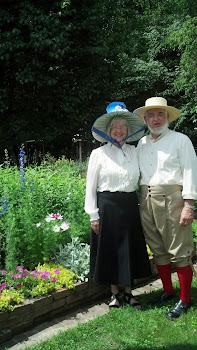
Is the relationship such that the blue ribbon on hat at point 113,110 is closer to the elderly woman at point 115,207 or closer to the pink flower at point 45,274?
the elderly woman at point 115,207

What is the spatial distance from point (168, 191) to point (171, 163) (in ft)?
0.82

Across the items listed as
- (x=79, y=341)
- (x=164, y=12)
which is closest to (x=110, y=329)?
(x=79, y=341)

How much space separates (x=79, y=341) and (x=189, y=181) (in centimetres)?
159

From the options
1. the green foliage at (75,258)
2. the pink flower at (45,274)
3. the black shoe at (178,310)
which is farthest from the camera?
the green foliage at (75,258)

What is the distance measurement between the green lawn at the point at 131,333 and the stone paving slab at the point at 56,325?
13cm

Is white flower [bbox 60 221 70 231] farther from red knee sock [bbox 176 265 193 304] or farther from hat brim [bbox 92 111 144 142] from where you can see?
red knee sock [bbox 176 265 193 304]

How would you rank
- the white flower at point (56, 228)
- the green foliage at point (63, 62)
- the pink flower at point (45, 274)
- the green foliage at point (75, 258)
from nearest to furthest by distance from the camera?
the pink flower at point (45, 274) → the green foliage at point (75, 258) → the white flower at point (56, 228) → the green foliage at point (63, 62)

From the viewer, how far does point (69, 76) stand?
35.3ft

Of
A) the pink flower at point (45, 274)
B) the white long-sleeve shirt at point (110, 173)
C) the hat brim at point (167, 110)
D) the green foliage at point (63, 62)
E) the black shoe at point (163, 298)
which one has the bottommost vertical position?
the black shoe at point (163, 298)

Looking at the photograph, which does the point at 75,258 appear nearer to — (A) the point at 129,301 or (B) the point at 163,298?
(A) the point at 129,301

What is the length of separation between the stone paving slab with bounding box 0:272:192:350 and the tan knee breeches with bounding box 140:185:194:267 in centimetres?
88

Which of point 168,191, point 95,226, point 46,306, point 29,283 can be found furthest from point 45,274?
point 168,191

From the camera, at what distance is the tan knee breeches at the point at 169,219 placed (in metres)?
3.00

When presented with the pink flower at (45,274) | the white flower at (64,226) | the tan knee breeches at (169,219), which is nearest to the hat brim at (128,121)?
the tan knee breeches at (169,219)
